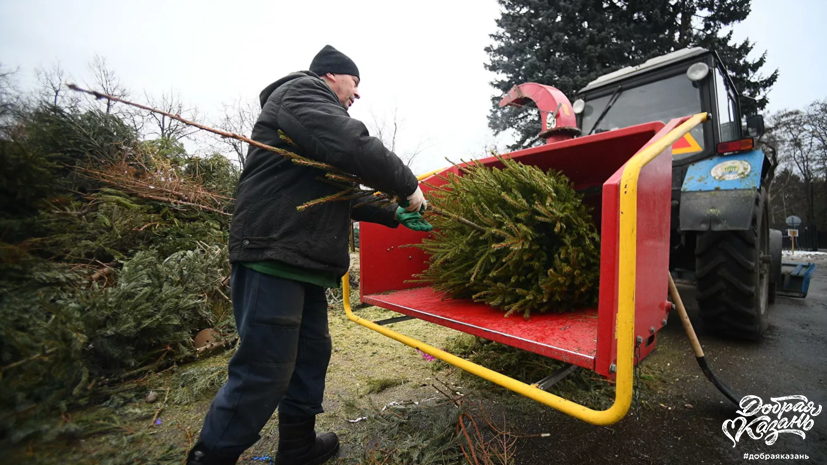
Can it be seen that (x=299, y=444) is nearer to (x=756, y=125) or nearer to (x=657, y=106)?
(x=657, y=106)

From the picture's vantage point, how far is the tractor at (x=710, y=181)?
2656 mm

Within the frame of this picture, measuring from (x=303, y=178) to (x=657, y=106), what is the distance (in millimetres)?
3909

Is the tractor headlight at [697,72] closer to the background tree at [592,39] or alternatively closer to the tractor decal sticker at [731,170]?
the tractor decal sticker at [731,170]

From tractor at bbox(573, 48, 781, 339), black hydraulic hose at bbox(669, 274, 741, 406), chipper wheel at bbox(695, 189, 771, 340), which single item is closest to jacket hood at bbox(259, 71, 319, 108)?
black hydraulic hose at bbox(669, 274, 741, 406)

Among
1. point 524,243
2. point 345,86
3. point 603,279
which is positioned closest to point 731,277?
point 524,243

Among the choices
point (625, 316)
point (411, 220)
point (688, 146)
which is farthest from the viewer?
point (688, 146)

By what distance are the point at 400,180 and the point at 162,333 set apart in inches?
96.1

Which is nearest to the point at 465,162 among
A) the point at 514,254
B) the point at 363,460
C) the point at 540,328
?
the point at 514,254

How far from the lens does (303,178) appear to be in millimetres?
1564

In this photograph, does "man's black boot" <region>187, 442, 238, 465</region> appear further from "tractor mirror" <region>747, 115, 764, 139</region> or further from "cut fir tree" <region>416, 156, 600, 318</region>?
"tractor mirror" <region>747, 115, 764, 139</region>

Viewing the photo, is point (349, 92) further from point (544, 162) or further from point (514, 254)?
point (544, 162)

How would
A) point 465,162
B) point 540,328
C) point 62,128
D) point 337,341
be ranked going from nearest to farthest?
point 62,128 → point 540,328 → point 465,162 → point 337,341

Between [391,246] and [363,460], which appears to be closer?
[363,460]

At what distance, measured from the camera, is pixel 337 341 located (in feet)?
11.4
